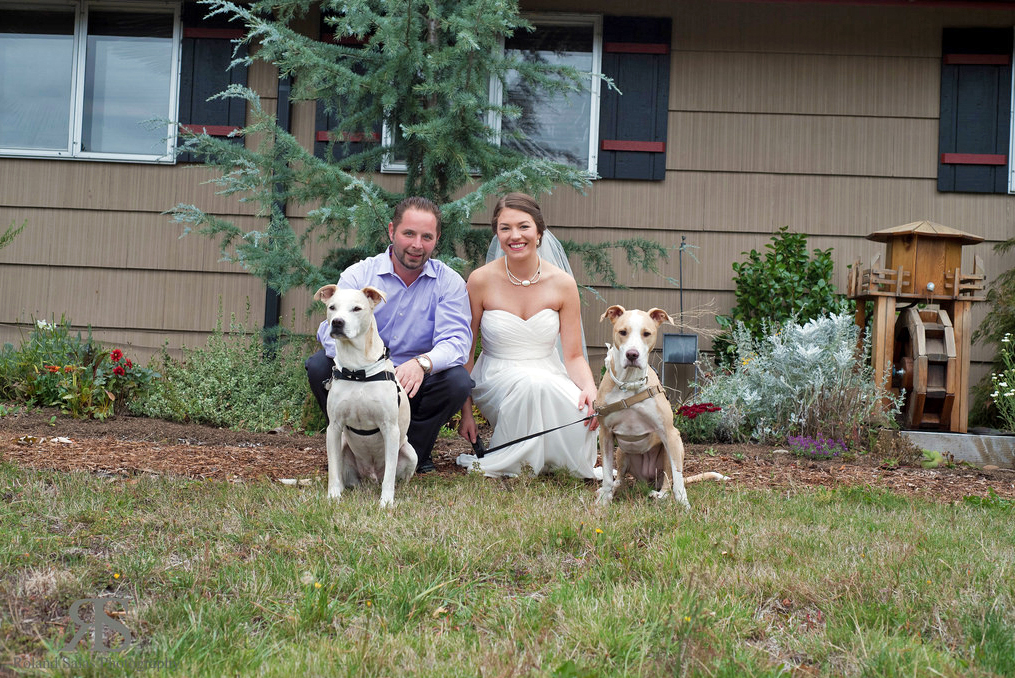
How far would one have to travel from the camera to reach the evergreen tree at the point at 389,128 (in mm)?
5789

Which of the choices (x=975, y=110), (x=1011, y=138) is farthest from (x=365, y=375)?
(x=1011, y=138)

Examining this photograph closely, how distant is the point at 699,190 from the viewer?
23.8ft

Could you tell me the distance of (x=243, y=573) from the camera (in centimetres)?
240

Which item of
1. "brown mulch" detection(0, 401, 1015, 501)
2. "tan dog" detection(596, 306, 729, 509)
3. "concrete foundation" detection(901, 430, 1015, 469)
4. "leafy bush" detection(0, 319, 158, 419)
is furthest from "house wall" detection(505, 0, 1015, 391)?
"leafy bush" detection(0, 319, 158, 419)

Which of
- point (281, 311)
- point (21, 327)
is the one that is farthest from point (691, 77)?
point (21, 327)

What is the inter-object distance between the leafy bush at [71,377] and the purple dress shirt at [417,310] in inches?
116

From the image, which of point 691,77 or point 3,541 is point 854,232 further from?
point 3,541

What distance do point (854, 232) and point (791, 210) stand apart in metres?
0.58

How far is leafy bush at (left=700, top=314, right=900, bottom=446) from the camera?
5543mm

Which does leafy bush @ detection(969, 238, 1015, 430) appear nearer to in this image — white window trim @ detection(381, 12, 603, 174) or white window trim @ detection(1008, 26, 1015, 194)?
white window trim @ detection(1008, 26, 1015, 194)

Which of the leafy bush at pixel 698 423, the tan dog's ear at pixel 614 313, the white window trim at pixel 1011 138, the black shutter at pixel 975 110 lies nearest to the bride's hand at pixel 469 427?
the tan dog's ear at pixel 614 313

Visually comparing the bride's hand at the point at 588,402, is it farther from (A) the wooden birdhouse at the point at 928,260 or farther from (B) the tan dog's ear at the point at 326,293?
(A) the wooden birdhouse at the point at 928,260

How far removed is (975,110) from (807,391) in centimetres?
339

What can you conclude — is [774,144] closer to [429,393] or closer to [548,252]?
[548,252]
